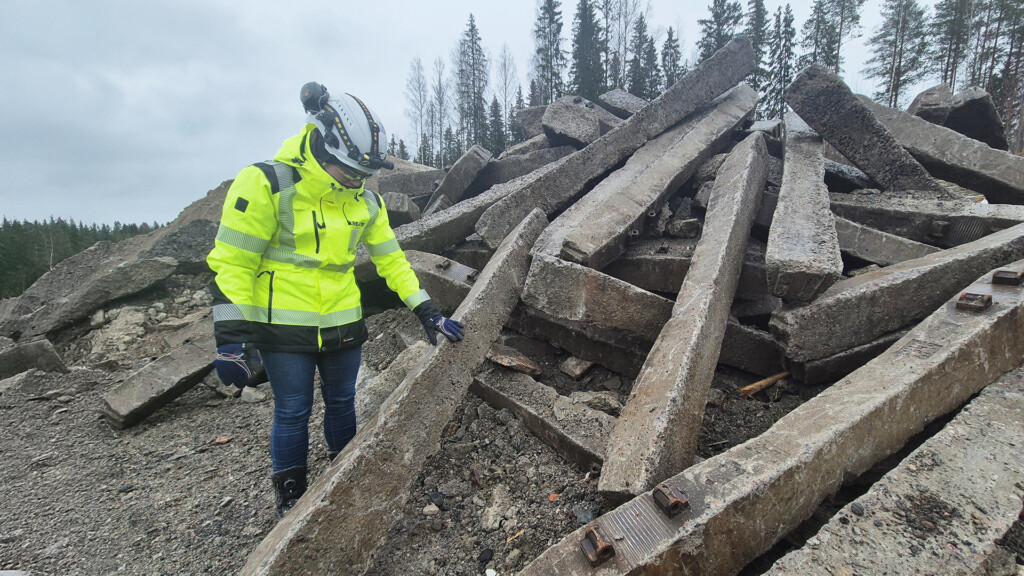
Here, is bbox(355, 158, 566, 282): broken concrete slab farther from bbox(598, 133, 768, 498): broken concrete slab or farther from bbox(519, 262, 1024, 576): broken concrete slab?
bbox(519, 262, 1024, 576): broken concrete slab

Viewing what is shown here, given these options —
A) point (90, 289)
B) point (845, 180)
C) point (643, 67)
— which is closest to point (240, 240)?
point (90, 289)

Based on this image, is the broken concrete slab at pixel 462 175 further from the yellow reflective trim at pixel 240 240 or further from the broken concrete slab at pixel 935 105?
the broken concrete slab at pixel 935 105

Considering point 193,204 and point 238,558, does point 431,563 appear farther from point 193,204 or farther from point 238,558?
point 193,204

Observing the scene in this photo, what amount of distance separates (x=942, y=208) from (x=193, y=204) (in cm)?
818

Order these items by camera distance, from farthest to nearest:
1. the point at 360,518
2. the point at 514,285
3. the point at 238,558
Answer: the point at 514,285 → the point at 238,558 → the point at 360,518

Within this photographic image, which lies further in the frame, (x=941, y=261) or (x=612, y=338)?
(x=612, y=338)

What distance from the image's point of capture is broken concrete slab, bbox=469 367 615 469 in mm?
2270

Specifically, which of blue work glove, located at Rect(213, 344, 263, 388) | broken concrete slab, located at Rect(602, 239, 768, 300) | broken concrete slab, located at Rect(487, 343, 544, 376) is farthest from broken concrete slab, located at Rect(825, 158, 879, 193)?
blue work glove, located at Rect(213, 344, 263, 388)

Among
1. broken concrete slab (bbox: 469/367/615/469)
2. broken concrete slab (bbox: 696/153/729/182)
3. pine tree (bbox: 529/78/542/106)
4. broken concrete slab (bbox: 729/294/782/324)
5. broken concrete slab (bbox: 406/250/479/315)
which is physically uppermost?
pine tree (bbox: 529/78/542/106)

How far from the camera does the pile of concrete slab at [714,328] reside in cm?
148

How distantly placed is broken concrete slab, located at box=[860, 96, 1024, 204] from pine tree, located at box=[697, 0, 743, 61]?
21.6m

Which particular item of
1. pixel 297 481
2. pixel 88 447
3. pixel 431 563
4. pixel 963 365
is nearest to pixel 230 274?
pixel 297 481

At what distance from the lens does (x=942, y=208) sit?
332cm

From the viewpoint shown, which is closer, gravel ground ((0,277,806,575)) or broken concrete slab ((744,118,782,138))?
gravel ground ((0,277,806,575))
